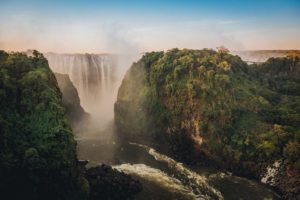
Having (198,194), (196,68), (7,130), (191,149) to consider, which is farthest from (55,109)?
(196,68)

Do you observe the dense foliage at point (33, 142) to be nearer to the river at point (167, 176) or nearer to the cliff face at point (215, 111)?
the river at point (167, 176)

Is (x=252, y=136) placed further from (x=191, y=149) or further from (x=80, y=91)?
(x=80, y=91)

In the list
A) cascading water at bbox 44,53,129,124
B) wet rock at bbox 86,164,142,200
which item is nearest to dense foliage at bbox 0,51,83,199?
wet rock at bbox 86,164,142,200

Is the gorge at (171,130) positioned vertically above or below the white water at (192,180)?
above

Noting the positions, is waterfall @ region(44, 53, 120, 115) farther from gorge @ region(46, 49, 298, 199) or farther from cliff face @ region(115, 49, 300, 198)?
cliff face @ region(115, 49, 300, 198)

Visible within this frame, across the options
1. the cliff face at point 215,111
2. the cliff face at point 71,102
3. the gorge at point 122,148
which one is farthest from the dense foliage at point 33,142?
the cliff face at point 71,102

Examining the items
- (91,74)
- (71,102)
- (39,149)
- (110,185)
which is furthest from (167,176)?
(91,74)

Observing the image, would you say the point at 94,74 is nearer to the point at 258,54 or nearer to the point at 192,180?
the point at 258,54
